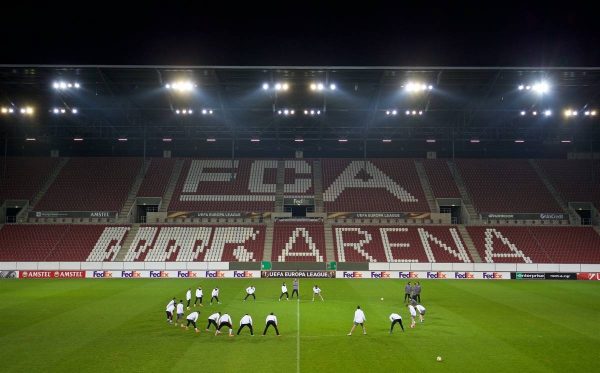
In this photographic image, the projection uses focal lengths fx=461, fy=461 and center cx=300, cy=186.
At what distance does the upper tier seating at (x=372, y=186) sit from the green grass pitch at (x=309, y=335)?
23.1 meters

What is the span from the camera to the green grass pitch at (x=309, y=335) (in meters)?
14.9

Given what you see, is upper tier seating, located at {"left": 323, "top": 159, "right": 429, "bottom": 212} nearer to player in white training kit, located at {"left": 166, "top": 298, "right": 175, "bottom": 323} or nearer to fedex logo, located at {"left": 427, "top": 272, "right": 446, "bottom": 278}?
fedex logo, located at {"left": 427, "top": 272, "right": 446, "bottom": 278}

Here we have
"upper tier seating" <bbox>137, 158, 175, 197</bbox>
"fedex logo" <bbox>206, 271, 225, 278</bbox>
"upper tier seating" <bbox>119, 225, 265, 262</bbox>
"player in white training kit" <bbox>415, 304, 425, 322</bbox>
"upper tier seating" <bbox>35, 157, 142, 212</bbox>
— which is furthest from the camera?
"upper tier seating" <bbox>137, 158, 175, 197</bbox>

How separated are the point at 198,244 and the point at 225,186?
11133 millimetres

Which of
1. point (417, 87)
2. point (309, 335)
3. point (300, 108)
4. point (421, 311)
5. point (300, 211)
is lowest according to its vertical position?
point (309, 335)

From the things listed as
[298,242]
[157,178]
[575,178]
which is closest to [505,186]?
[575,178]

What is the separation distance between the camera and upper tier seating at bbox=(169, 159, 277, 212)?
55.3 meters


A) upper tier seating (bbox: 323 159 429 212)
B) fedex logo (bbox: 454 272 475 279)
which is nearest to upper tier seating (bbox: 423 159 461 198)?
upper tier seating (bbox: 323 159 429 212)

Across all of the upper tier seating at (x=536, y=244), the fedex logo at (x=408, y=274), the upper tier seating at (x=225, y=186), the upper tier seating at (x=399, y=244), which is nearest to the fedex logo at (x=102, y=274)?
the upper tier seating at (x=225, y=186)

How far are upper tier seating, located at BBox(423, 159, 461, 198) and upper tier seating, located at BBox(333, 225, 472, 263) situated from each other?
242 inches

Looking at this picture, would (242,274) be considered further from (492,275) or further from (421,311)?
(421,311)

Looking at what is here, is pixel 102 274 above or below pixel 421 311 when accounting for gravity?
above

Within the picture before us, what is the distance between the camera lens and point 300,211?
58812 mm

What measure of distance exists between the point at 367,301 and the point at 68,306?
17462 mm
